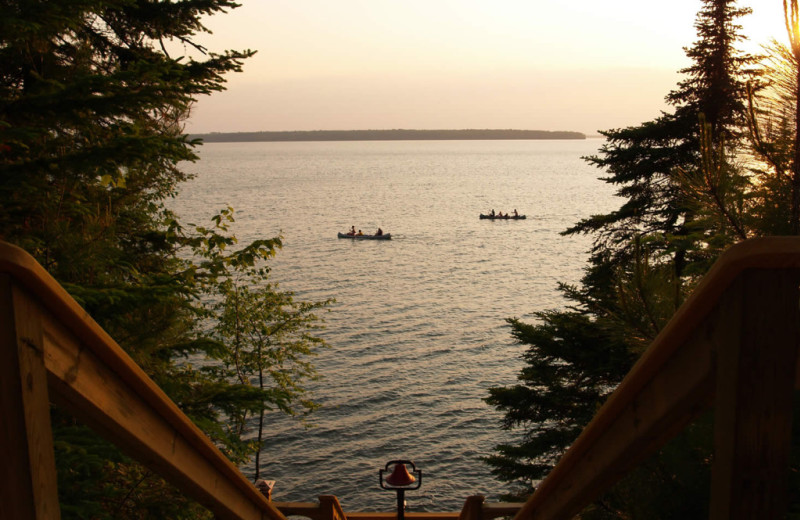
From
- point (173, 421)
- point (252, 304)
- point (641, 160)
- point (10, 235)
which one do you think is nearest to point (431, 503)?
point (252, 304)

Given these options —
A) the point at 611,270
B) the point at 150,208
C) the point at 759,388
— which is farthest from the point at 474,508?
the point at 611,270

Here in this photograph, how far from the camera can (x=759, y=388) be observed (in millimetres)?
1058

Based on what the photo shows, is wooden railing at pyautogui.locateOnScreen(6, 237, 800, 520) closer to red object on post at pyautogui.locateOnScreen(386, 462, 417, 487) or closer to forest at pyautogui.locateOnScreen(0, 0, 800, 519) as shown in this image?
forest at pyautogui.locateOnScreen(0, 0, 800, 519)

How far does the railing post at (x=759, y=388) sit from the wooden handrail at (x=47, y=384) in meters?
1.15

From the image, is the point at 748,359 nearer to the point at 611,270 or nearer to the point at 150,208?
the point at 150,208

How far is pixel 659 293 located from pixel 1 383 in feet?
14.7

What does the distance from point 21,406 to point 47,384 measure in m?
0.07

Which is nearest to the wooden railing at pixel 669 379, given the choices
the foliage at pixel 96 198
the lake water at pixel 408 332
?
the foliage at pixel 96 198

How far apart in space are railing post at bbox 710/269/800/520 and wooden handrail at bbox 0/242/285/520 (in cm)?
115

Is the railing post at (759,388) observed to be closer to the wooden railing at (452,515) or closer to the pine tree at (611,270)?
the wooden railing at (452,515)

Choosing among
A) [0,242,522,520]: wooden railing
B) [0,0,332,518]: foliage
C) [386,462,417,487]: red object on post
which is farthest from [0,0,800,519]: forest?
[0,242,522,520]: wooden railing

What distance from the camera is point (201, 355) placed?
3469 cm

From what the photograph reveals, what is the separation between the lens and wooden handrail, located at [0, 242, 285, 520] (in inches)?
43.4

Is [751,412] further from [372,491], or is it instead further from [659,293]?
[372,491]
